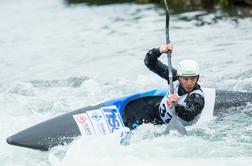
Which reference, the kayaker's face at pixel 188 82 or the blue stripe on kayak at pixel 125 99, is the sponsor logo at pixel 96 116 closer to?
the blue stripe on kayak at pixel 125 99

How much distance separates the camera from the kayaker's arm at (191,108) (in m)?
7.41

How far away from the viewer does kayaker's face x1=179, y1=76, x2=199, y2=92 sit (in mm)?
7508

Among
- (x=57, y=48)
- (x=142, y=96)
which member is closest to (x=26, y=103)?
(x=142, y=96)

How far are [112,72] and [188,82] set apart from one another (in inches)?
222

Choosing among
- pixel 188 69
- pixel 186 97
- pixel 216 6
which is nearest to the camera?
pixel 188 69

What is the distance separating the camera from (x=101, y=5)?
27438mm

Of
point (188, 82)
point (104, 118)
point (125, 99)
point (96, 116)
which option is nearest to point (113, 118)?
point (104, 118)

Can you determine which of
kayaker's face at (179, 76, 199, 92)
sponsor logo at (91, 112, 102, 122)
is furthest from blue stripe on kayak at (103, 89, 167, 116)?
kayaker's face at (179, 76, 199, 92)

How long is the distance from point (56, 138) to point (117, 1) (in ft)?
69.1

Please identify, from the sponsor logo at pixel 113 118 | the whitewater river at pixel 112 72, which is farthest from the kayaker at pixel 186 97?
the sponsor logo at pixel 113 118

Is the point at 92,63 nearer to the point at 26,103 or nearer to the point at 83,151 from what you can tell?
the point at 26,103

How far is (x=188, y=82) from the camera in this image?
752 centimetres

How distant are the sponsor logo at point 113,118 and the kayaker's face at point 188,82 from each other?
1.12 m

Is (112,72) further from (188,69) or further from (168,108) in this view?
(188,69)
